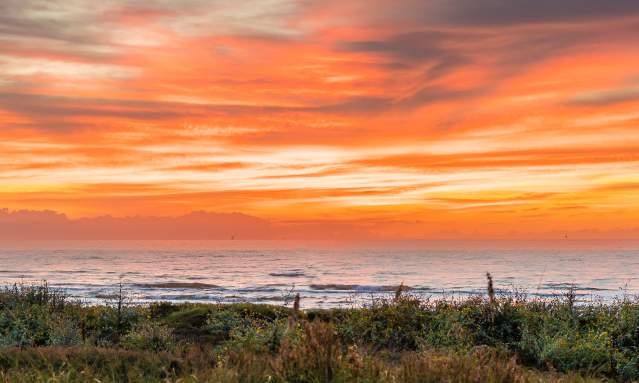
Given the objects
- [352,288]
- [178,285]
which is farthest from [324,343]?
[178,285]

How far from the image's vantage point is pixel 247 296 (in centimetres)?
4403

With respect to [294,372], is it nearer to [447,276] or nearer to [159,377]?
[159,377]

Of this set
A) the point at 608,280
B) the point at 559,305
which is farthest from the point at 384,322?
the point at 608,280

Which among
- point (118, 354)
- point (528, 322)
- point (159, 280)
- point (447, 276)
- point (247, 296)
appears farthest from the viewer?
point (447, 276)

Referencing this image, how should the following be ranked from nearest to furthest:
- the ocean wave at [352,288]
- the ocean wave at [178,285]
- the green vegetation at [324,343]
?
the green vegetation at [324,343] < the ocean wave at [352,288] < the ocean wave at [178,285]

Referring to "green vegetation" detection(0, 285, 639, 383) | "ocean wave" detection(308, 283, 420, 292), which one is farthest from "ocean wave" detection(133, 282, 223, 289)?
"green vegetation" detection(0, 285, 639, 383)

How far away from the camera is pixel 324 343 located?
300 inches

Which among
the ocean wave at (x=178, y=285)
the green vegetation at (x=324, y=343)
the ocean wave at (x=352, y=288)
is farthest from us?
the ocean wave at (x=178, y=285)

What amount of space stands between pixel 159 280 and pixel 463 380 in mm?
57210

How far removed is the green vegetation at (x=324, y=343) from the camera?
768 cm

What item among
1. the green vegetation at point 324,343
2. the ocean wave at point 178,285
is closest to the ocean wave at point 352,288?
the ocean wave at point 178,285

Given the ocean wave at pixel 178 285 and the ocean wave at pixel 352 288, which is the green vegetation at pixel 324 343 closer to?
the ocean wave at pixel 352 288

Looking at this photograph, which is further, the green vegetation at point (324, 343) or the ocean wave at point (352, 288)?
the ocean wave at point (352, 288)

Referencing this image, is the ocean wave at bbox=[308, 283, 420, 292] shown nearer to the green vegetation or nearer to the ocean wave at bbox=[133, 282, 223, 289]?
the ocean wave at bbox=[133, 282, 223, 289]
